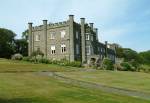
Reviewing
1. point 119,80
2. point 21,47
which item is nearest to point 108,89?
point 119,80

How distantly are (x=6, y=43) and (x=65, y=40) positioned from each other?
59.1 feet

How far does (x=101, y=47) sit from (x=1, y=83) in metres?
66.5

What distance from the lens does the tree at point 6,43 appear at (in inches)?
3405

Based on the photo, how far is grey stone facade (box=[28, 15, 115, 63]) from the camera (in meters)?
79.9

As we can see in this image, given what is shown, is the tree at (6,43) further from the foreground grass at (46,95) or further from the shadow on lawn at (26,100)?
the shadow on lawn at (26,100)

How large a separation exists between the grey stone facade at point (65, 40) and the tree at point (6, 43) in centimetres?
638

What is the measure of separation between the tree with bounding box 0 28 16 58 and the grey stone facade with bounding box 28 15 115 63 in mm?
6384

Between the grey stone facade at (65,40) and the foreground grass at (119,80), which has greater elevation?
the grey stone facade at (65,40)

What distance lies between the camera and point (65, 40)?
3177 inches

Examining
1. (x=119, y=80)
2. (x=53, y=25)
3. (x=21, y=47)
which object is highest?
(x=53, y=25)

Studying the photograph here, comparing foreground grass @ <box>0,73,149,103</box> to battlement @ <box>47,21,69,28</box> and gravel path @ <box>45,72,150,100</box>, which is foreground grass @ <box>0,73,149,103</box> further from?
battlement @ <box>47,21,69,28</box>

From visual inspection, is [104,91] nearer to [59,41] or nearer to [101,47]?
[59,41]

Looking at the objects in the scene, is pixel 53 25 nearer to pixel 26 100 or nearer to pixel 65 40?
pixel 65 40

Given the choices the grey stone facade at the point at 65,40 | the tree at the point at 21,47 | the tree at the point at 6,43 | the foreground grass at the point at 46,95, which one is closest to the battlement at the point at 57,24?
the grey stone facade at the point at 65,40
